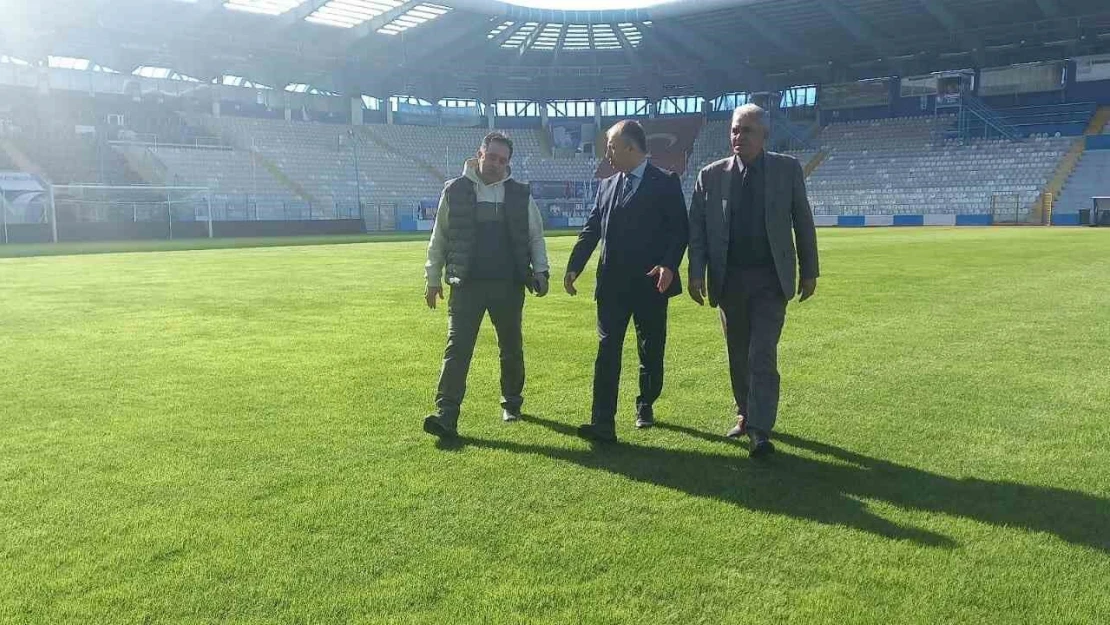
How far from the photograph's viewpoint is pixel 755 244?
4973 millimetres

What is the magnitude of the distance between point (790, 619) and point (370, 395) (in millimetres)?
3972

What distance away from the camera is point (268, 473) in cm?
439

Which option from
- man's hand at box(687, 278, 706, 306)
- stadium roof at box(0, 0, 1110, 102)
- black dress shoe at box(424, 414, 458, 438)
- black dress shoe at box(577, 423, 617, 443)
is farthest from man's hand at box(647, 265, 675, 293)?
stadium roof at box(0, 0, 1110, 102)

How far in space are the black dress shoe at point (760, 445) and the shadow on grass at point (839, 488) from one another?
5cm

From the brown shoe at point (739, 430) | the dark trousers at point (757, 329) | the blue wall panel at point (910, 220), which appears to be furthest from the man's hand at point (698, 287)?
the blue wall panel at point (910, 220)

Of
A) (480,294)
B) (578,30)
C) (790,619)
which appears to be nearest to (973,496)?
(790,619)

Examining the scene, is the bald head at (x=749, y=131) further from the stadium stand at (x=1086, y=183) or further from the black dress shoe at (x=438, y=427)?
the stadium stand at (x=1086, y=183)

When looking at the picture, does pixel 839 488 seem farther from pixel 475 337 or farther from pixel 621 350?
pixel 475 337

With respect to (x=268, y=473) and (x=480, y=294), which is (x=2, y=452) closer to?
(x=268, y=473)

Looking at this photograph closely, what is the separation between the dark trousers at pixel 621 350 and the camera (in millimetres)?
5023

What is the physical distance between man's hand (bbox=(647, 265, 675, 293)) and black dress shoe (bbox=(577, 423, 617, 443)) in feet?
2.95

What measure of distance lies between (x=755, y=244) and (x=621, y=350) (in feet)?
3.42

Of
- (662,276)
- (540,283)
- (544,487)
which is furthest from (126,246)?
(544,487)

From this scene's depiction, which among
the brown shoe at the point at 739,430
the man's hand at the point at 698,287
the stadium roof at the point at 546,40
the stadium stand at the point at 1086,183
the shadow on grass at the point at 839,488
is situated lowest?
the shadow on grass at the point at 839,488
